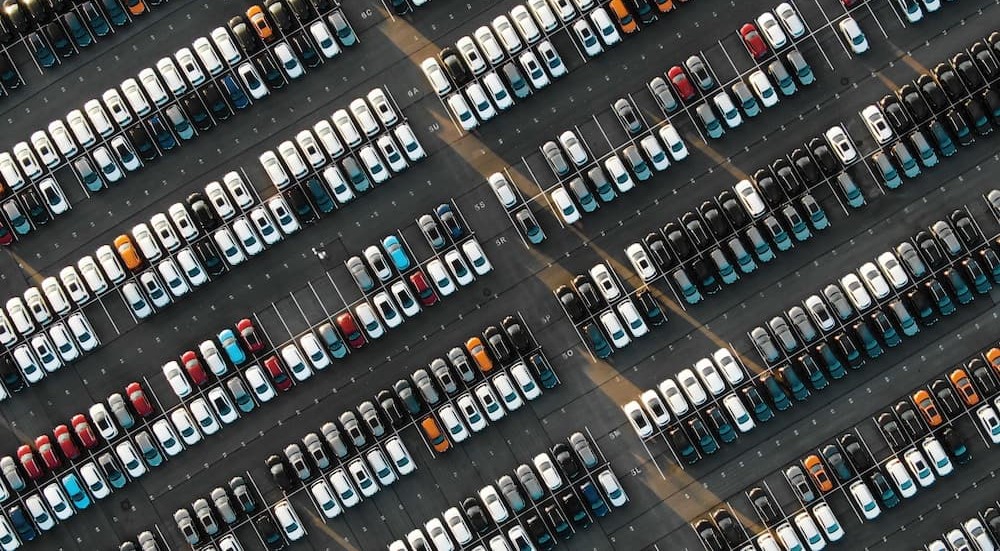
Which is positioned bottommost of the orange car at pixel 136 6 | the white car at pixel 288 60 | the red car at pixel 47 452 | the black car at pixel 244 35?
the red car at pixel 47 452

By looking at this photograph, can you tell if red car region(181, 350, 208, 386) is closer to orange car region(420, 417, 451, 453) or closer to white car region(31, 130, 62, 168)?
orange car region(420, 417, 451, 453)

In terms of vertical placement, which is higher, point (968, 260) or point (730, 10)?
point (730, 10)

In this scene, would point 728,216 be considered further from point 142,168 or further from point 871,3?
point 142,168

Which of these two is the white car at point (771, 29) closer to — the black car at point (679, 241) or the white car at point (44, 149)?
the black car at point (679, 241)

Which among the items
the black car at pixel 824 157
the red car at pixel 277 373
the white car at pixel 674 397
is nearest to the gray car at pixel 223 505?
the red car at pixel 277 373

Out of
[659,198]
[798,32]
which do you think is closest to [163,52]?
[659,198]

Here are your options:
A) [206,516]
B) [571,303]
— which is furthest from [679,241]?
[206,516]
